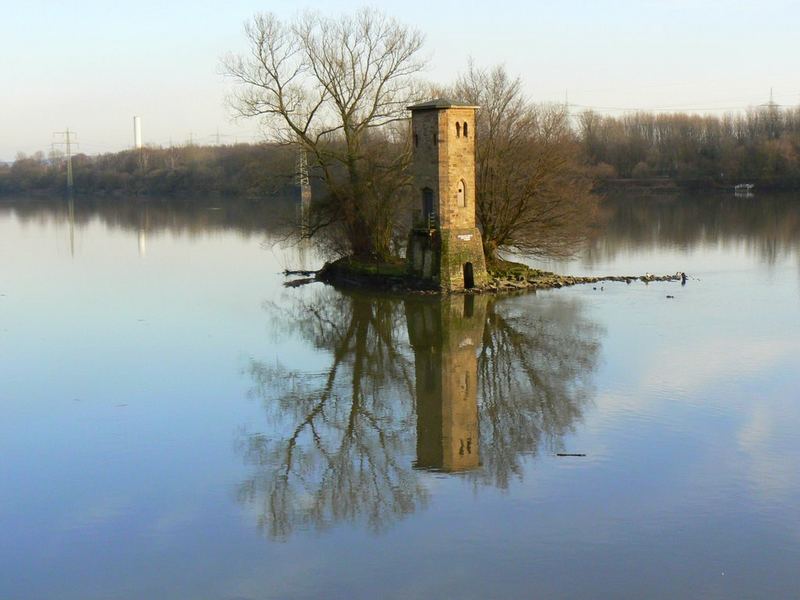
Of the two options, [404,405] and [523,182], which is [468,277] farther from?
[404,405]

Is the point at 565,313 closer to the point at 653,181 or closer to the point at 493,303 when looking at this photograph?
the point at 493,303

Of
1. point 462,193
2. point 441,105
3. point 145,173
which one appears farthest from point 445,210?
point 145,173

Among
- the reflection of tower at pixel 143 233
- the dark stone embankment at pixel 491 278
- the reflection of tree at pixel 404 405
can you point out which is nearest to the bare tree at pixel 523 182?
the dark stone embankment at pixel 491 278

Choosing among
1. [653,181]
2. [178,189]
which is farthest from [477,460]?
[178,189]

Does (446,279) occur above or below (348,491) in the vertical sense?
above

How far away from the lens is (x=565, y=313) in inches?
972

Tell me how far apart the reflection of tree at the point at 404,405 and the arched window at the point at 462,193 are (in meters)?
3.72

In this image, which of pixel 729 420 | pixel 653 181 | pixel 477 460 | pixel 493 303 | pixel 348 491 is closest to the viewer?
pixel 348 491

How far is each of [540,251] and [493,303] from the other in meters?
6.77

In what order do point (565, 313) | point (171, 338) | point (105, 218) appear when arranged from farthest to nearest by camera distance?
1. point (105, 218)
2. point (565, 313)
3. point (171, 338)

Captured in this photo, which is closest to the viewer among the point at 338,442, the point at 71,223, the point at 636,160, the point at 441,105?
the point at 338,442

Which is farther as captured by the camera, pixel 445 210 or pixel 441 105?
pixel 445 210

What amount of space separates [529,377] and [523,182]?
536 inches

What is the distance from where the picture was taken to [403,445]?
14.5 m
